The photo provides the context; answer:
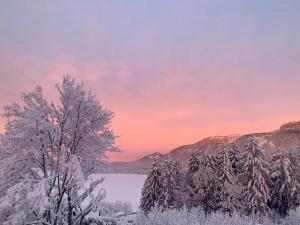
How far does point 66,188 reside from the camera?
16.7m

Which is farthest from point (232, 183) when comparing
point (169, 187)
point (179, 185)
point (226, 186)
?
point (179, 185)

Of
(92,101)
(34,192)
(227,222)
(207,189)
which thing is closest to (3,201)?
(34,192)

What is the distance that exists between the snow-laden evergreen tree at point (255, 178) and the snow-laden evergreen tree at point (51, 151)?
33.9m

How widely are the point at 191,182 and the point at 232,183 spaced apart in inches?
258

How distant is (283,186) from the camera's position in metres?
50.4

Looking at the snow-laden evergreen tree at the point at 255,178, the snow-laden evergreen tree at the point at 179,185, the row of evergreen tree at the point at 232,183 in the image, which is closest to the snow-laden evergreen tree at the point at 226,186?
the row of evergreen tree at the point at 232,183

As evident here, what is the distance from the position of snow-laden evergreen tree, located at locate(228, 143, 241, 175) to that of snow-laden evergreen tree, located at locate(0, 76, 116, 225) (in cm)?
3937

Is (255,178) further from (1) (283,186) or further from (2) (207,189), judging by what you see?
(2) (207,189)

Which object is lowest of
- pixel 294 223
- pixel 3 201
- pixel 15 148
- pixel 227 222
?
pixel 294 223

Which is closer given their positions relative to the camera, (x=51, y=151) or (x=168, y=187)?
(x=51, y=151)

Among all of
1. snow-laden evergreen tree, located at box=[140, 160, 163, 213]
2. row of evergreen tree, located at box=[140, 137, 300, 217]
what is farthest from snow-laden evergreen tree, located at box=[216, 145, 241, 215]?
snow-laden evergreen tree, located at box=[140, 160, 163, 213]

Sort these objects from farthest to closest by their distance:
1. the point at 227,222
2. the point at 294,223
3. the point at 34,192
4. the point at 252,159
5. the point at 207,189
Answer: the point at 252,159, the point at 207,189, the point at 294,223, the point at 227,222, the point at 34,192

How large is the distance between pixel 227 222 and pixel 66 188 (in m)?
11.4

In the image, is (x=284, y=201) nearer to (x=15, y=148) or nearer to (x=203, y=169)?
(x=203, y=169)
